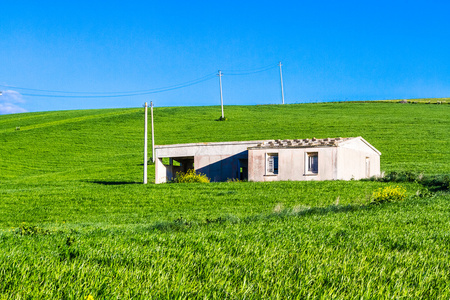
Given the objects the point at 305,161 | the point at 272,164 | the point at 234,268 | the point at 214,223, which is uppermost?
the point at 305,161

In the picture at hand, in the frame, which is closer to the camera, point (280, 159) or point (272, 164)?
point (280, 159)

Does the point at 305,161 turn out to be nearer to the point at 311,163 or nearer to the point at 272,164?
the point at 311,163

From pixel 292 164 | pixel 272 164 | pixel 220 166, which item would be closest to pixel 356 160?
pixel 292 164

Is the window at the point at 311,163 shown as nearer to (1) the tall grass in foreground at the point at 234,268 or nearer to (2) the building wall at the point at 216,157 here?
(2) the building wall at the point at 216,157

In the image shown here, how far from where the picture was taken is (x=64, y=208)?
2489cm

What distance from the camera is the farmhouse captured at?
3447 cm

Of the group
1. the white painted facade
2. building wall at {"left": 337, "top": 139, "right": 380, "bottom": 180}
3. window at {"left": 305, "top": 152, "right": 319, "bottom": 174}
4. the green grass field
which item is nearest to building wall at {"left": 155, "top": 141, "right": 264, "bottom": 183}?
the white painted facade

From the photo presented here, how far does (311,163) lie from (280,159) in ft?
7.59

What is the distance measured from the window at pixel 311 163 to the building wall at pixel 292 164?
0.24 meters

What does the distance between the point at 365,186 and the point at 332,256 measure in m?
25.6

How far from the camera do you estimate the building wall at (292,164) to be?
34.3 m

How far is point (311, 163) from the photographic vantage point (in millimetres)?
35062

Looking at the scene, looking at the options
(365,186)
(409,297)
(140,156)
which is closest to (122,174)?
(140,156)

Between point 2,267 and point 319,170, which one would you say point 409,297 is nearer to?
point 2,267
